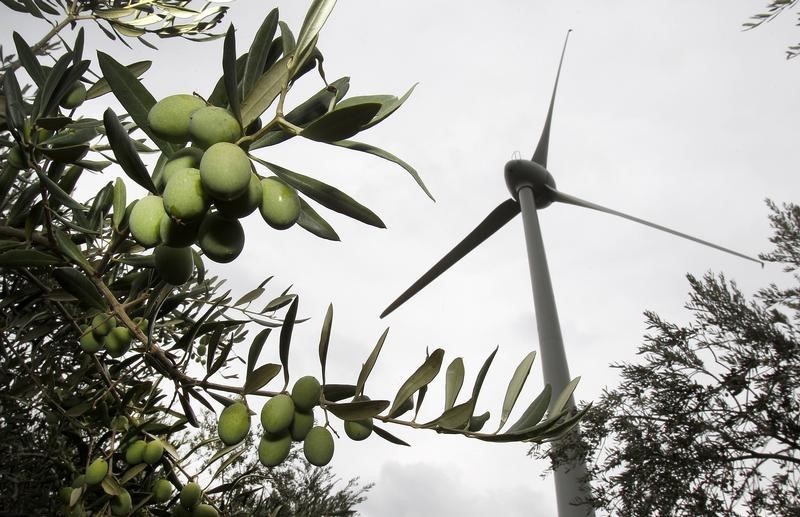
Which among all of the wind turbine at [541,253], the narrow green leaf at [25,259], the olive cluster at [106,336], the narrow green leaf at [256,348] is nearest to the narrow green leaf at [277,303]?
the olive cluster at [106,336]

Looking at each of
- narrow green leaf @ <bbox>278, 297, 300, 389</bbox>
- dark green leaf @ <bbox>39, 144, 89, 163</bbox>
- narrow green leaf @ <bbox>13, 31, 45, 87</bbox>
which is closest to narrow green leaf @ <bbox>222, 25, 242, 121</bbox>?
narrow green leaf @ <bbox>278, 297, 300, 389</bbox>

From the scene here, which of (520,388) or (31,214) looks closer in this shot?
(520,388)

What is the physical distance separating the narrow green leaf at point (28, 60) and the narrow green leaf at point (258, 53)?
2.47 feet

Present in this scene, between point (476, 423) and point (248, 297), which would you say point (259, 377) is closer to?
point (476, 423)

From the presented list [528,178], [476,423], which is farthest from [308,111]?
[528,178]

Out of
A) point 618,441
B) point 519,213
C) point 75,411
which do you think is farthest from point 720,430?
point 75,411

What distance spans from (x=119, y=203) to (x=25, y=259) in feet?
1.42

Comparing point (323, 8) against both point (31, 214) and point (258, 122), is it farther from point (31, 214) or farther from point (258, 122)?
point (31, 214)

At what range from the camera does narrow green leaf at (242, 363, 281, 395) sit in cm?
103

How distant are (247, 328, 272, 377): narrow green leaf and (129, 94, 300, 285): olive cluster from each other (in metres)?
0.34

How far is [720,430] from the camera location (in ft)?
23.0

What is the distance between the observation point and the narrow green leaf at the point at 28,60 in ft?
3.98

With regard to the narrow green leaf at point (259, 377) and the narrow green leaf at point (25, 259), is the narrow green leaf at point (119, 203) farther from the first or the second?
the narrow green leaf at point (259, 377)

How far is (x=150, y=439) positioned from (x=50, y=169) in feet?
2.68
